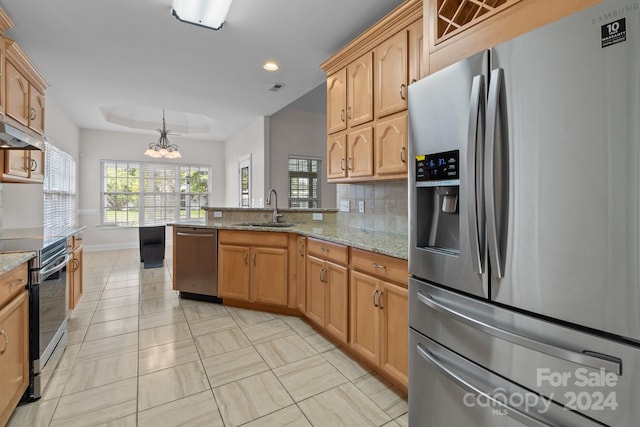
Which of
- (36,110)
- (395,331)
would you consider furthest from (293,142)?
(395,331)

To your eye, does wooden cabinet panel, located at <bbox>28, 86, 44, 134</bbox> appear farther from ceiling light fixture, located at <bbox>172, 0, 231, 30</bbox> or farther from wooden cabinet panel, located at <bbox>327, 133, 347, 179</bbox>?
wooden cabinet panel, located at <bbox>327, 133, 347, 179</bbox>

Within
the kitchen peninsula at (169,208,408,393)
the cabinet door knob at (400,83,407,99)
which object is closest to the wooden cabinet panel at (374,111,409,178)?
the cabinet door knob at (400,83,407,99)

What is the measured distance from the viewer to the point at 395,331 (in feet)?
5.79

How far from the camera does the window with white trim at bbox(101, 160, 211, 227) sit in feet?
22.6

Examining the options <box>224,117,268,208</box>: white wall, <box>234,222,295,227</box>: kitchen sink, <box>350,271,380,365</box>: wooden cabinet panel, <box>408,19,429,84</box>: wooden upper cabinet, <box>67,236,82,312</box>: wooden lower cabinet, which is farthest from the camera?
<box>224,117,268,208</box>: white wall

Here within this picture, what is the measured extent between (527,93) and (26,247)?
270 centimetres

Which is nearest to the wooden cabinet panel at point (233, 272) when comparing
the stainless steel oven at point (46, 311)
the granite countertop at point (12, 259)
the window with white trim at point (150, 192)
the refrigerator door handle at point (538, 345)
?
the stainless steel oven at point (46, 311)

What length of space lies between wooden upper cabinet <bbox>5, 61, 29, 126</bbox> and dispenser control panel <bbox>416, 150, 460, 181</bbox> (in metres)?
3.09

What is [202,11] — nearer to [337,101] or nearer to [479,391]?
[337,101]

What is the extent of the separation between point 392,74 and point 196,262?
272 centimetres

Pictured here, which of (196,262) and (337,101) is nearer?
(337,101)

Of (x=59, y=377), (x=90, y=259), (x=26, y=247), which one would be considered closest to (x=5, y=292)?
(x=26, y=247)

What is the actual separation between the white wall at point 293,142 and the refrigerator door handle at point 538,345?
4653mm

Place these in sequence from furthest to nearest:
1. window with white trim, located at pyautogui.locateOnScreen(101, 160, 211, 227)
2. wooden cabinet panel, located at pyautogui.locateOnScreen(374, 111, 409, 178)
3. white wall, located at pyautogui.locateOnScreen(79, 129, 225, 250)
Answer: window with white trim, located at pyautogui.locateOnScreen(101, 160, 211, 227) → white wall, located at pyautogui.locateOnScreen(79, 129, 225, 250) → wooden cabinet panel, located at pyautogui.locateOnScreen(374, 111, 409, 178)
